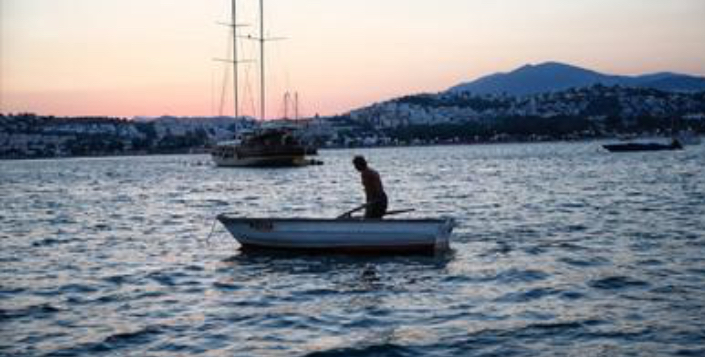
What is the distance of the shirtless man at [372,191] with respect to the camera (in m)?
18.4

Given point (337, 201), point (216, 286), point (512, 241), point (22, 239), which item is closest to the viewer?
point (216, 286)

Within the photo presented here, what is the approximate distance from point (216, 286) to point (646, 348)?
27.3ft

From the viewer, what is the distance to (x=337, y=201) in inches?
1644

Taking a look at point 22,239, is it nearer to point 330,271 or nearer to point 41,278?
point 41,278

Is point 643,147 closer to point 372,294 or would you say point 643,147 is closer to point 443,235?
point 443,235

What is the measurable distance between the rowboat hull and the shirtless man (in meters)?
0.41

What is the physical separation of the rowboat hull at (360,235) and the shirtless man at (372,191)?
41 centimetres

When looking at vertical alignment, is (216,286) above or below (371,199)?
below

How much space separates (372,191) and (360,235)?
1.06 meters

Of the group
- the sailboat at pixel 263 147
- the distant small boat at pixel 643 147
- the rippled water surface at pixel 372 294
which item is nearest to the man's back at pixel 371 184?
the rippled water surface at pixel 372 294

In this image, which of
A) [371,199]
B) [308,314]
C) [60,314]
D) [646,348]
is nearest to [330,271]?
[371,199]

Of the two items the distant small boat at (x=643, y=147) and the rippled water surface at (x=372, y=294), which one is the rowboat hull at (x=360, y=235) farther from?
the distant small boat at (x=643, y=147)

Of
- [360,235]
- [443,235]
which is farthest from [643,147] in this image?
[360,235]

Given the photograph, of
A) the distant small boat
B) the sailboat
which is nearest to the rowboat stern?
the sailboat
